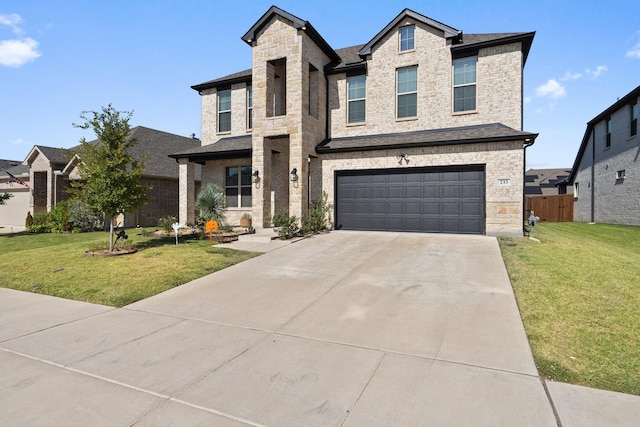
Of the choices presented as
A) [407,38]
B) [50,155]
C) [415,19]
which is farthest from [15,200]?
[415,19]

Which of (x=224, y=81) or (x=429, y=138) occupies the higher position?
(x=224, y=81)

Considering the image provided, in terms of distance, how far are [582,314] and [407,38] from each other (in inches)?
518

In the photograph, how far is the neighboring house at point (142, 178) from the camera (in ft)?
70.2

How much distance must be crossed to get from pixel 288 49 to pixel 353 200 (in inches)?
271

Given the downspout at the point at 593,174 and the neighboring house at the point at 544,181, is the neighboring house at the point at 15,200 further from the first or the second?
the neighboring house at the point at 544,181

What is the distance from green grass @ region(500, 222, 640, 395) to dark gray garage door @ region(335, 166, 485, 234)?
155 inches

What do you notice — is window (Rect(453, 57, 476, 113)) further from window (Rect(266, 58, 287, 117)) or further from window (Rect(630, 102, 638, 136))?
window (Rect(630, 102, 638, 136))

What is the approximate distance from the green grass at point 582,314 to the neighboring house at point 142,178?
20500 mm

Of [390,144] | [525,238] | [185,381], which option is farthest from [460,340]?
[390,144]

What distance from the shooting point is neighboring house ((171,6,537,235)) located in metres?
12.5

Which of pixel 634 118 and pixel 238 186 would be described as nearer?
pixel 238 186

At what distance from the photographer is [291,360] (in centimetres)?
372

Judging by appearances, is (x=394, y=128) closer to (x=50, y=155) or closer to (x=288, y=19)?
(x=288, y=19)

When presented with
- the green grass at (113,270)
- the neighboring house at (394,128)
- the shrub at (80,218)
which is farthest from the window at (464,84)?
the shrub at (80,218)
